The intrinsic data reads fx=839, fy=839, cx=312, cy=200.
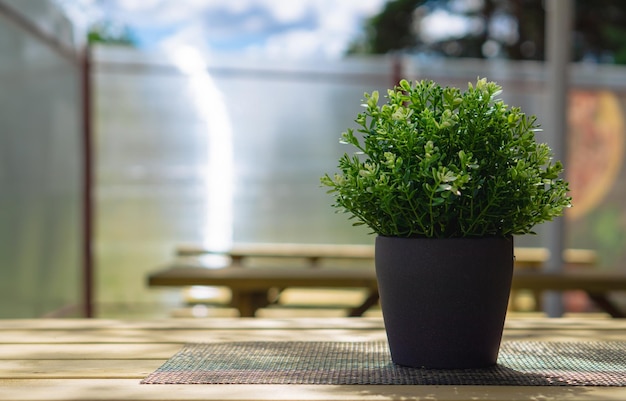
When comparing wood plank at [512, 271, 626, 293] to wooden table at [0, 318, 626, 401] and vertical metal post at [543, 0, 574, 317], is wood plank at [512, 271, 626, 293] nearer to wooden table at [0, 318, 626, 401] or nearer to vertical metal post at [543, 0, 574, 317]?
vertical metal post at [543, 0, 574, 317]

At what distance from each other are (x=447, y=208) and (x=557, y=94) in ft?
9.66

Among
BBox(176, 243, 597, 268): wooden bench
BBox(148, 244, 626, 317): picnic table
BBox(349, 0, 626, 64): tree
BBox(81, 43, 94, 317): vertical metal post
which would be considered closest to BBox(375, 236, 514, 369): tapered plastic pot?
BBox(148, 244, 626, 317): picnic table

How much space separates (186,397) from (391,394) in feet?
0.75

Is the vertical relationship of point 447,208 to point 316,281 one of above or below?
above

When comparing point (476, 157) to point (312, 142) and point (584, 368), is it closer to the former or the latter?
point (584, 368)

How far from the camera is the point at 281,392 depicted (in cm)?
95

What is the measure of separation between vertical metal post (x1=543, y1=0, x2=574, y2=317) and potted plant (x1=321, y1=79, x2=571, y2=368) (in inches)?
108

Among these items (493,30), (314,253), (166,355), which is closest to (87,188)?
(314,253)

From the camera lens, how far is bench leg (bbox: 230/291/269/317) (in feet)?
11.5

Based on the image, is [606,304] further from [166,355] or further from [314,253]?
[166,355]

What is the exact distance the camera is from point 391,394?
3.11ft

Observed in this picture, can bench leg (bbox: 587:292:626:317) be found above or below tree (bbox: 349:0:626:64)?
below

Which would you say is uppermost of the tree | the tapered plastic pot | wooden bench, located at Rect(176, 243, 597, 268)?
the tree

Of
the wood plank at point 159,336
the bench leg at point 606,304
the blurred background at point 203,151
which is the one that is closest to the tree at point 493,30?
the blurred background at point 203,151
